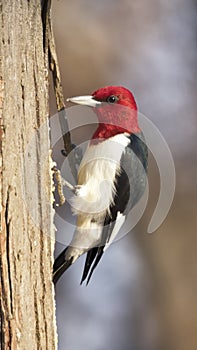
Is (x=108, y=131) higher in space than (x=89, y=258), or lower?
higher

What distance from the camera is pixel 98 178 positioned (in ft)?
7.76

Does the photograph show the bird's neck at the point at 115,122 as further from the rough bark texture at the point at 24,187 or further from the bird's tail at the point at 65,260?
the rough bark texture at the point at 24,187

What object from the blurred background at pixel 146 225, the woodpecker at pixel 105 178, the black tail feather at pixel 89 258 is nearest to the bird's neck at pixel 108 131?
the woodpecker at pixel 105 178

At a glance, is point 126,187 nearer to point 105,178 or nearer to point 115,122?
point 105,178

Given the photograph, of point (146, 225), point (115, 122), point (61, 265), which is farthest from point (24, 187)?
point (146, 225)

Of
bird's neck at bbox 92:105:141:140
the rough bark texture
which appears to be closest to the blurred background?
bird's neck at bbox 92:105:141:140

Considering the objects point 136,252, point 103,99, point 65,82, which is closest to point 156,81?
point 65,82

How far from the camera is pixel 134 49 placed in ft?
14.0

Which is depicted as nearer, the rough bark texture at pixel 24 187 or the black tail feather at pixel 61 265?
the rough bark texture at pixel 24 187

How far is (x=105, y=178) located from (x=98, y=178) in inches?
0.7

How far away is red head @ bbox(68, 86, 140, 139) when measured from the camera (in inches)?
93.6

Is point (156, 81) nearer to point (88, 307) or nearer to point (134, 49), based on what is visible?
point (134, 49)

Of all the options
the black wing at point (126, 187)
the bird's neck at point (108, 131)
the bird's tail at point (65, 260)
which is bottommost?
the bird's tail at point (65, 260)

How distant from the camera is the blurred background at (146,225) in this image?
417 cm
